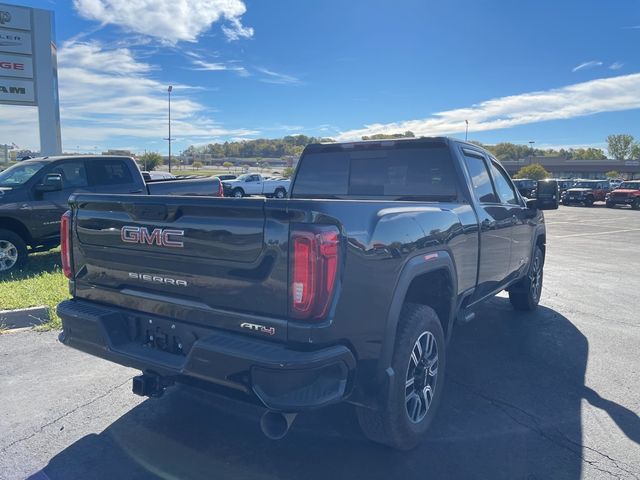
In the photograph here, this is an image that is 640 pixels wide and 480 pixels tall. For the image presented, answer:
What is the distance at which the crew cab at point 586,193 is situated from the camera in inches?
1442

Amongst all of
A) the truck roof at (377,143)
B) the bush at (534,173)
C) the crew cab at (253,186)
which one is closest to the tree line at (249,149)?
the bush at (534,173)

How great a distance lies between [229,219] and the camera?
2678 millimetres

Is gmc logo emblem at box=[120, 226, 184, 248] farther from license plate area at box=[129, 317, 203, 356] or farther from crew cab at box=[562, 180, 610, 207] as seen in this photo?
crew cab at box=[562, 180, 610, 207]

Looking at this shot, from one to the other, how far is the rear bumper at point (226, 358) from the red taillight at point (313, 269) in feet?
0.71

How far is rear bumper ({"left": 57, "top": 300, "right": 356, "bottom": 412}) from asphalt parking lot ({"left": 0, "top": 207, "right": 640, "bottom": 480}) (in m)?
0.63

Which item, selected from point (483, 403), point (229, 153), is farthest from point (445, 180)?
point (229, 153)

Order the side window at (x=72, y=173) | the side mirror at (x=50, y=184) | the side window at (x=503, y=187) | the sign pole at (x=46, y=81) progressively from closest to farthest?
the side window at (x=503, y=187), the side mirror at (x=50, y=184), the side window at (x=72, y=173), the sign pole at (x=46, y=81)

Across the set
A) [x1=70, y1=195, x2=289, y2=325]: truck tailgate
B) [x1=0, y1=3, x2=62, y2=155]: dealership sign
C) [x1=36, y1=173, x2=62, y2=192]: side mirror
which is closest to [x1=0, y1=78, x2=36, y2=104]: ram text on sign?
[x1=0, y1=3, x2=62, y2=155]: dealership sign

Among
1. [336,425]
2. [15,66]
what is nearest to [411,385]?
[336,425]

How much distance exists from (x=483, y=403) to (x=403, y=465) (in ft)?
3.75

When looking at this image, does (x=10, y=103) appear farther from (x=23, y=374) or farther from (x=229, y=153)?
(x=229, y=153)

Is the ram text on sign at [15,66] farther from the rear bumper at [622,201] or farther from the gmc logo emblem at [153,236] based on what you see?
the rear bumper at [622,201]

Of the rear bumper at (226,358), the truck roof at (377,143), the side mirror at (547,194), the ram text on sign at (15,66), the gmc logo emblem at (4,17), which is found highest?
the gmc logo emblem at (4,17)

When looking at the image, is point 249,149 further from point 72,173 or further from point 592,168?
point 72,173
